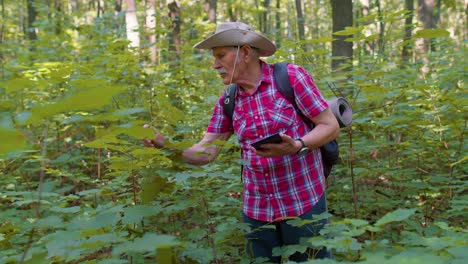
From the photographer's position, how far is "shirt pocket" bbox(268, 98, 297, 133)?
2551 mm

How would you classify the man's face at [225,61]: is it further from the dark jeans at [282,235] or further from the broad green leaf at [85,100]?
the broad green leaf at [85,100]

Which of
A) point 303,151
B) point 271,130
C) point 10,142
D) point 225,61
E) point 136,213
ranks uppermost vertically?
point 225,61

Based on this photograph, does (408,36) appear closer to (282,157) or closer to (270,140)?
(282,157)

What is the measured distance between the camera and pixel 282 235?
2723 mm

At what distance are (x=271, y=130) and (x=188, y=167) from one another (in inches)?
22.4

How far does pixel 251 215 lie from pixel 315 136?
26.9 inches

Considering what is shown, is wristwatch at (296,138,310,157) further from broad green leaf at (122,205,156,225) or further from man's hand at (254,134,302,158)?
broad green leaf at (122,205,156,225)

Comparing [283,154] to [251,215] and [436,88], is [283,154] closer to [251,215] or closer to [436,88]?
[251,215]

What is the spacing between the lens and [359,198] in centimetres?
452

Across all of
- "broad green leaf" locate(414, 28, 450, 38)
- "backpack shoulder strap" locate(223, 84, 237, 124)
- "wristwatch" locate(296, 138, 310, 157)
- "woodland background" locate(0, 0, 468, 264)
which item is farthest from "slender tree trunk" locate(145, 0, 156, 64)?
"wristwatch" locate(296, 138, 310, 157)

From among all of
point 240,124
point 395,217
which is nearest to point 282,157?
point 240,124

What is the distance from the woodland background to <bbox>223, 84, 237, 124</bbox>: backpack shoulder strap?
1.02 ft

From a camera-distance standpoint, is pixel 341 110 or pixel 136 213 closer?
pixel 136 213

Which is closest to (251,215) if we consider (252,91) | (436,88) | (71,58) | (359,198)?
(252,91)
